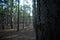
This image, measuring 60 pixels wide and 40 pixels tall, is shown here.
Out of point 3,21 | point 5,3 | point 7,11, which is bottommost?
point 3,21

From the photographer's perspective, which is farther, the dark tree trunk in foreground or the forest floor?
the forest floor

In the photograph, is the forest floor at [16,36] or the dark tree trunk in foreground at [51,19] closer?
the dark tree trunk in foreground at [51,19]

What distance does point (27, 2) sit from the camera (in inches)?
1018

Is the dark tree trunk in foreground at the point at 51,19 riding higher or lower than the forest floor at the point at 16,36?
higher

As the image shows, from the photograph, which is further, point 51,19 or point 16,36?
point 16,36

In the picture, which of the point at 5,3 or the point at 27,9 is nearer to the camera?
the point at 5,3

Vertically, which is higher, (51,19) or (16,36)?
(51,19)

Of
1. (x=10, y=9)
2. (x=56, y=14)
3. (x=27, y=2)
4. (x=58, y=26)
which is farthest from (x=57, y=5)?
(x=27, y=2)

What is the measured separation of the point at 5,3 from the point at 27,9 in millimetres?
9026

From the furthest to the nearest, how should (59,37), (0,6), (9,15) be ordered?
(9,15) < (0,6) < (59,37)

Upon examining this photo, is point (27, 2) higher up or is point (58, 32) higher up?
point (27, 2)

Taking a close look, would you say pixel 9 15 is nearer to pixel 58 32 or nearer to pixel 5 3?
pixel 5 3

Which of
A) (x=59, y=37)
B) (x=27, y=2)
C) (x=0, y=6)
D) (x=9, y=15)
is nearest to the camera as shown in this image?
(x=59, y=37)

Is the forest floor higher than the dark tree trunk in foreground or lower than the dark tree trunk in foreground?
lower
